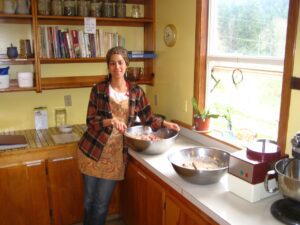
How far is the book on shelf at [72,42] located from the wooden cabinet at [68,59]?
58 mm

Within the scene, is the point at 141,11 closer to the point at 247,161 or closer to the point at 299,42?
the point at 299,42

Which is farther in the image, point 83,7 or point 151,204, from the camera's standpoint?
point 83,7

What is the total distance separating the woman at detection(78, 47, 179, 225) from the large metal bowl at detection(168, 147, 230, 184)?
305 mm

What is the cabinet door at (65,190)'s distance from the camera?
253 centimetres

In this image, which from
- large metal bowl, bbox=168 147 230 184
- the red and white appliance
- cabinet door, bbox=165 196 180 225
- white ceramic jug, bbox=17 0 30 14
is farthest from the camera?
white ceramic jug, bbox=17 0 30 14

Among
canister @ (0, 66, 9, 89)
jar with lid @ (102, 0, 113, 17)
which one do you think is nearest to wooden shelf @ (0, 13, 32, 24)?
canister @ (0, 66, 9, 89)

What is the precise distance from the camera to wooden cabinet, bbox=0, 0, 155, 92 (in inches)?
99.7

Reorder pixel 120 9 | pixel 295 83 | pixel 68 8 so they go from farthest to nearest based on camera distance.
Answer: pixel 120 9 < pixel 68 8 < pixel 295 83

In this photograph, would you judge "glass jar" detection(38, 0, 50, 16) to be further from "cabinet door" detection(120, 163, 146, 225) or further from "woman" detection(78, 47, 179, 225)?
"cabinet door" detection(120, 163, 146, 225)

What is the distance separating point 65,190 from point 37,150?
428 millimetres

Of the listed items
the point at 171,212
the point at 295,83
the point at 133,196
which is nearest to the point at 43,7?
the point at 133,196

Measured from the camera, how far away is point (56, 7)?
8.60 feet

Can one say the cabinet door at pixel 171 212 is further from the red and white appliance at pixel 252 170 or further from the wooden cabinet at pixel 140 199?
the red and white appliance at pixel 252 170

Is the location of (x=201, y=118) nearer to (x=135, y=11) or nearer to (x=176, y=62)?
(x=176, y=62)
